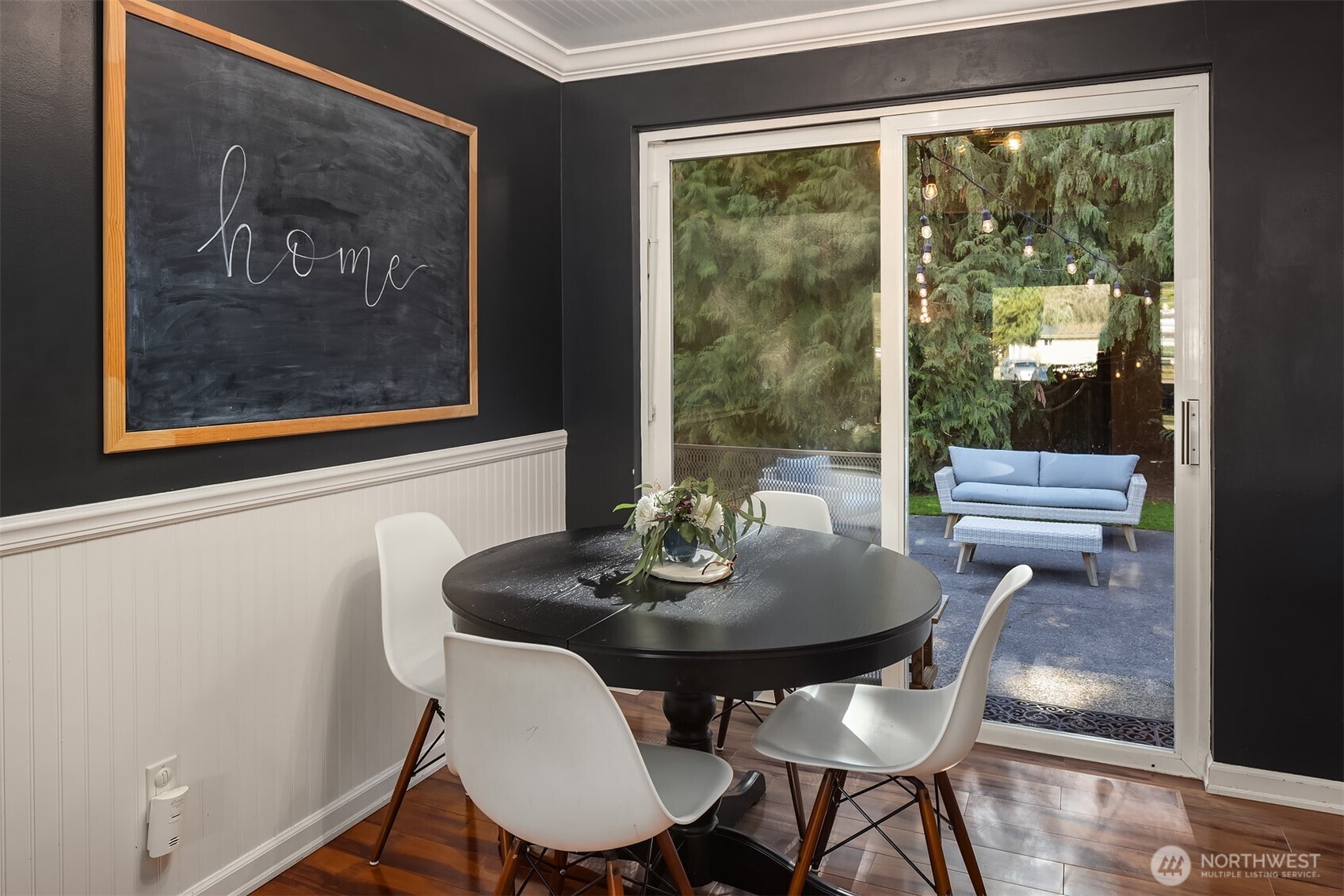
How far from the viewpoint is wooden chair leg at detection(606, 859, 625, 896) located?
5.30 feet

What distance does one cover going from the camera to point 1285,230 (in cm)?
273

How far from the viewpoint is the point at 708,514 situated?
219 centimetres

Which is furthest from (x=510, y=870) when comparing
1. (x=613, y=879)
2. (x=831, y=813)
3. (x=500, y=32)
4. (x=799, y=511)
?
(x=500, y=32)

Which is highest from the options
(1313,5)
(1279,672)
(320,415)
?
(1313,5)

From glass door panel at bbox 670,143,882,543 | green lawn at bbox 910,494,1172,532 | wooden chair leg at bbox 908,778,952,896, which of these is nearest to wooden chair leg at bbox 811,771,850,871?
wooden chair leg at bbox 908,778,952,896

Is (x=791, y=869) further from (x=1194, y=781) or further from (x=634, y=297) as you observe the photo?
(x=634, y=297)

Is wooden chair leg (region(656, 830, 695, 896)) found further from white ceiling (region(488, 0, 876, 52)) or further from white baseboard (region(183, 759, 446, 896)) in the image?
white ceiling (region(488, 0, 876, 52))

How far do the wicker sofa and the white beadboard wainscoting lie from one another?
1856mm

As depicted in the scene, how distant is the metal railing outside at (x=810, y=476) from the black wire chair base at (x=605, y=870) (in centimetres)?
147

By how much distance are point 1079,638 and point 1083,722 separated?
0.96 feet

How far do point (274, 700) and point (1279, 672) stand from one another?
301cm

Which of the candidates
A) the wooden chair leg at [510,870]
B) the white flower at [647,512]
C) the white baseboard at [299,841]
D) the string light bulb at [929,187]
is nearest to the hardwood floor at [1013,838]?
the white baseboard at [299,841]

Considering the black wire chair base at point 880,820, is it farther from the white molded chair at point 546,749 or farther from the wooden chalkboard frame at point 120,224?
the wooden chalkboard frame at point 120,224

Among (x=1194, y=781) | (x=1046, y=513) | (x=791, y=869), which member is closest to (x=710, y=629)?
(x=791, y=869)
